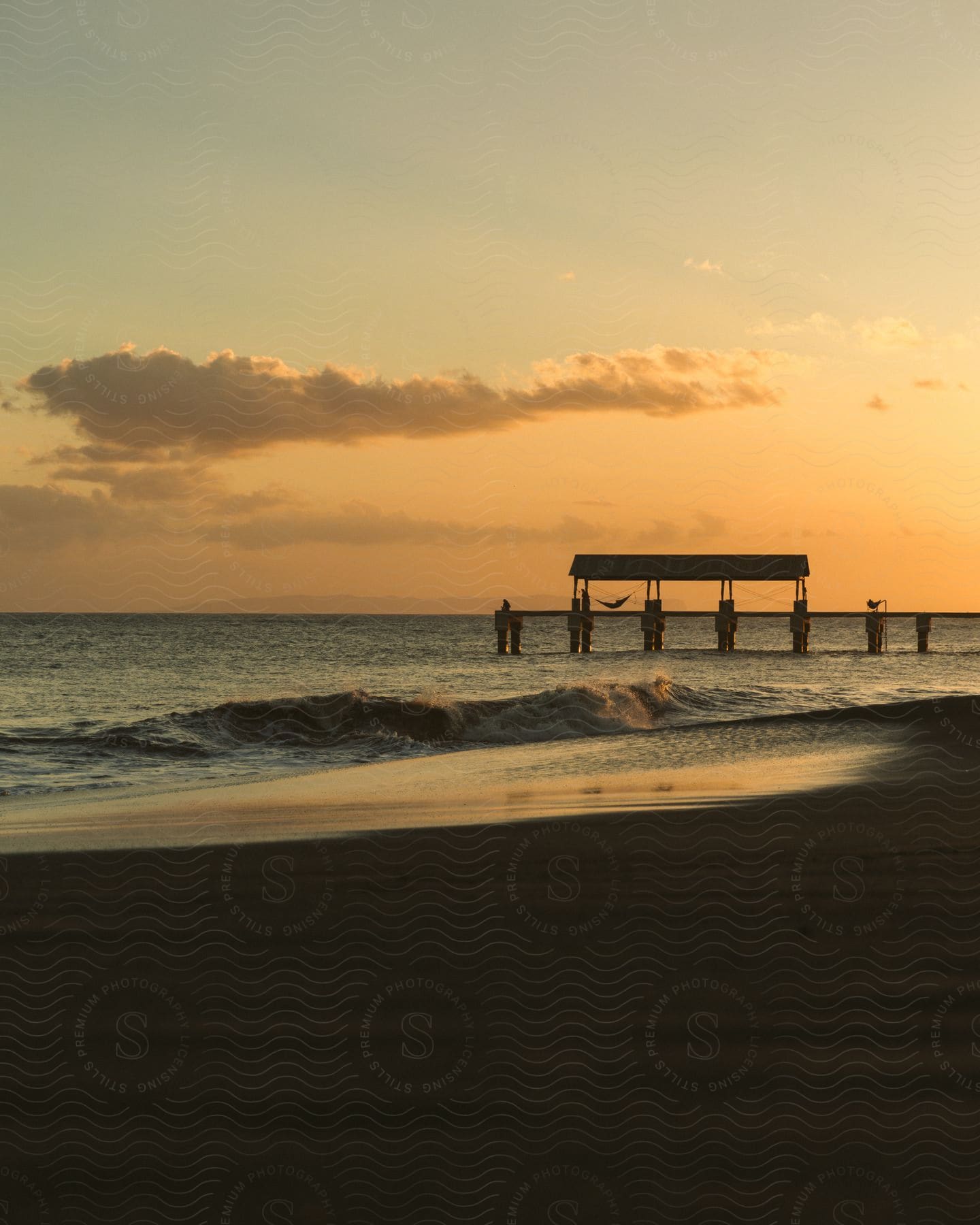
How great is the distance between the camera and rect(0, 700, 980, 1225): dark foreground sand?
3.26 metres

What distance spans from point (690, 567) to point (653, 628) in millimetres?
4135

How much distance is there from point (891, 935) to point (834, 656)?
4477 centimetres

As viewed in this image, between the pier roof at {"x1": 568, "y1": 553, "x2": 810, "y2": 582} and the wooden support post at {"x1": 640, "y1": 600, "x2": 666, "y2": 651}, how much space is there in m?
1.85

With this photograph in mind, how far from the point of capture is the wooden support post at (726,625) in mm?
49000

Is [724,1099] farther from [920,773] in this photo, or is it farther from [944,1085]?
[920,773]

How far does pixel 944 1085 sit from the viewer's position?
3.70 m

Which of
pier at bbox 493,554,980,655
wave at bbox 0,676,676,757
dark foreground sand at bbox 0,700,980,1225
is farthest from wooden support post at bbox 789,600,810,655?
dark foreground sand at bbox 0,700,980,1225

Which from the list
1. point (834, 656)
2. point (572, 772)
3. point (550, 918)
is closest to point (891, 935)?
point (550, 918)

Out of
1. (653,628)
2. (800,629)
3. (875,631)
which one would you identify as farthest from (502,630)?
(875,631)

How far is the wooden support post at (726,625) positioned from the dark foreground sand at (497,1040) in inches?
1700

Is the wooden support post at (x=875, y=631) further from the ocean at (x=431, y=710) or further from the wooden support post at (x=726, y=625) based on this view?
the wooden support post at (x=726, y=625)

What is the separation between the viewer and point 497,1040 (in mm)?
4074

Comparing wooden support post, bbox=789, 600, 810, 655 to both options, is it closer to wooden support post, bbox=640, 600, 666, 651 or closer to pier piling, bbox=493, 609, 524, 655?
wooden support post, bbox=640, 600, 666, 651

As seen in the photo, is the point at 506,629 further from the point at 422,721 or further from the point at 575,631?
the point at 422,721
